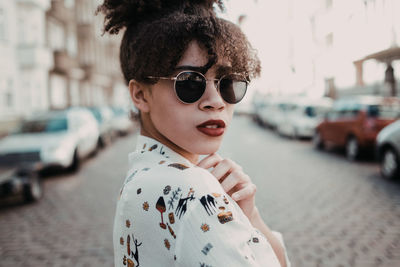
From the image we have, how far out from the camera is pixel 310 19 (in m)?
34.4

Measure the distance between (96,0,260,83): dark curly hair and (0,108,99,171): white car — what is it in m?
6.51

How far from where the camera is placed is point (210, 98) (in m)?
1.31

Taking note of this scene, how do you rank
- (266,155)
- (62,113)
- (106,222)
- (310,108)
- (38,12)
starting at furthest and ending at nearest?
(38,12)
(310,108)
(266,155)
(62,113)
(106,222)

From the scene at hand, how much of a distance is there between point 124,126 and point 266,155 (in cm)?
1189

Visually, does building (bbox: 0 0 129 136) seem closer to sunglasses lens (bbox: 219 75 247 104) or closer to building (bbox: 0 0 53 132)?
building (bbox: 0 0 53 132)

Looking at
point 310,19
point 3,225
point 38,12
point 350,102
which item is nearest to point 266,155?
point 350,102

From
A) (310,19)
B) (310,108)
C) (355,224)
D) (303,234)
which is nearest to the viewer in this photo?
(303,234)

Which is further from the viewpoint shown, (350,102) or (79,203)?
(350,102)

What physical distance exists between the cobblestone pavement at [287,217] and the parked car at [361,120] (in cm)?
79

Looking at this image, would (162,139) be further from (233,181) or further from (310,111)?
(310,111)

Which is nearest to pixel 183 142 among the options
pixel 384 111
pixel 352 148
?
pixel 384 111

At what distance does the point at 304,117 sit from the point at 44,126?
38.0 ft

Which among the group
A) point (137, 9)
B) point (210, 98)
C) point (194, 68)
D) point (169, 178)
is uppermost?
point (137, 9)

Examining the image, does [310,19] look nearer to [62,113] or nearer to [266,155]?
[266,155]
